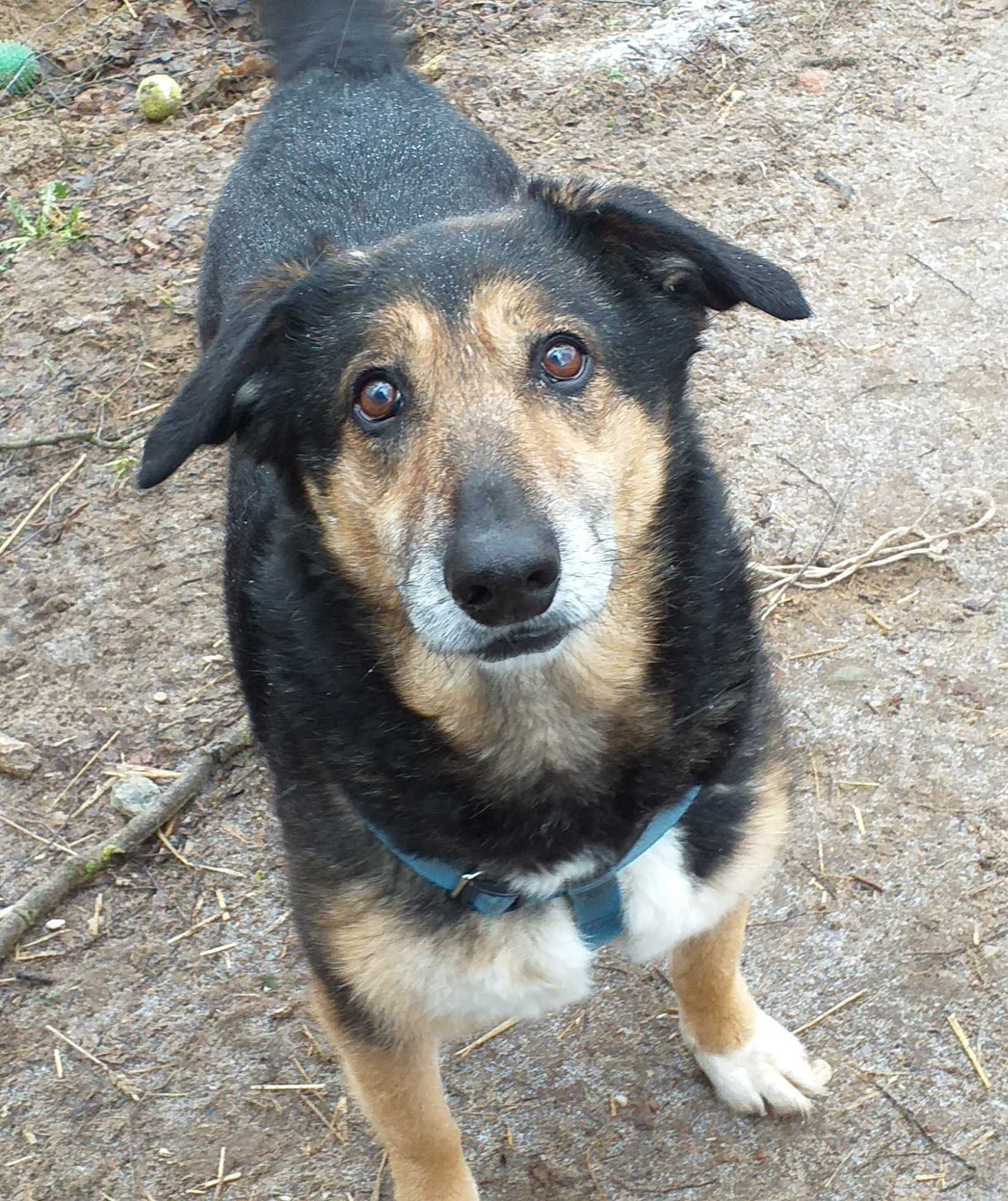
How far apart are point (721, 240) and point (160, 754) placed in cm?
238

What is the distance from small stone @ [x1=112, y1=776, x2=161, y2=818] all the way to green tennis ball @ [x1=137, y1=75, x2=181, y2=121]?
4061 mm

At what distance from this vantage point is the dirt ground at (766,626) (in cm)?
294

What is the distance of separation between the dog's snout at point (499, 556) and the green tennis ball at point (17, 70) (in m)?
5.78

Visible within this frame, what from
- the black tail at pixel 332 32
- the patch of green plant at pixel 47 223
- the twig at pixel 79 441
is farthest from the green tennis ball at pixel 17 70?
the black tail at pixel 332 32

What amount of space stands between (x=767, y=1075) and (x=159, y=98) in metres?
5.55

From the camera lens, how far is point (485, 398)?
226 centimetres

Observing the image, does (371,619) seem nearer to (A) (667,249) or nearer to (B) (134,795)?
(A) (667,249)

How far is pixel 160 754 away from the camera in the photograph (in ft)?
12.5

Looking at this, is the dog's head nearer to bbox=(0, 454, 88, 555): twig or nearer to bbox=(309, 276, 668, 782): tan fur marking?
bbox=(309, 276, 668, 782): tan fur marking

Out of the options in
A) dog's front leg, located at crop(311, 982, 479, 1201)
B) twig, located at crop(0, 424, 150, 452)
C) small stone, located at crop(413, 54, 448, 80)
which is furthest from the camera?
small stone, located at crop(413, 54, 448, 80)

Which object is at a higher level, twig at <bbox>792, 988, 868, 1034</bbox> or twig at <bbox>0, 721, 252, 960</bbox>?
twig at <bbox>0, 721, 252, 960</bbox>

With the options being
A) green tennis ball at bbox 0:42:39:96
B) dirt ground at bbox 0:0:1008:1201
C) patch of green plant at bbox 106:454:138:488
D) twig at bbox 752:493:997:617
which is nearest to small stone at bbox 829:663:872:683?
dirt ground at bbox 0:0:1008:1201

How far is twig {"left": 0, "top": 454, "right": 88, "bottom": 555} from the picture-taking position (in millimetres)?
4473

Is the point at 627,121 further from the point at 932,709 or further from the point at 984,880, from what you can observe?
the point at 984,880
